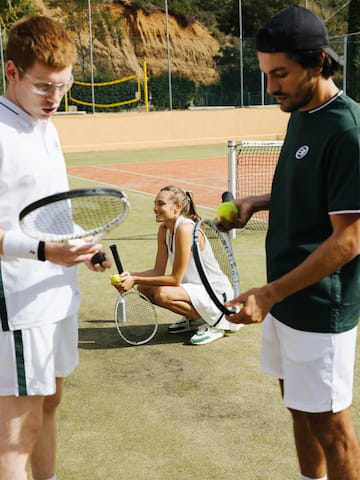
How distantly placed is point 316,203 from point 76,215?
964mm

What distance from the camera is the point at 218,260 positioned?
16.2ft

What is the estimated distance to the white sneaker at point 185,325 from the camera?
563 cm

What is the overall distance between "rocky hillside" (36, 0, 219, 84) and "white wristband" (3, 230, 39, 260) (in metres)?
32.2

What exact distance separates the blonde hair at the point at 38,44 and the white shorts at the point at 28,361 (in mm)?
988

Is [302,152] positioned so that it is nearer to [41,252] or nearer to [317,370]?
[317,370]

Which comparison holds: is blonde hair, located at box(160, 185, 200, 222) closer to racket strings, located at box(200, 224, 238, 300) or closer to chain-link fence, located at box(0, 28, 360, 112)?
racket strings, located at box(200, 224, 238, 300)

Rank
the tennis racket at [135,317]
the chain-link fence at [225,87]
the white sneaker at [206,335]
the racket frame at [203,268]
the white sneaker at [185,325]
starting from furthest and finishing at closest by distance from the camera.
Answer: the chain-link fence at [225,87], the white sneaker at [185,325], the tennis racket at [135,317], the white sneaker at [206,335], the racket frame at [203,268]

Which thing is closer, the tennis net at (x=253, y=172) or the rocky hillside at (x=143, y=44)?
the tennis net at (x=253, y=172)

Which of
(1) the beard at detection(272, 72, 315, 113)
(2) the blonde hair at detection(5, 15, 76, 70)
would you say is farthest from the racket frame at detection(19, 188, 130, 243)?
(1) the beard at detection(272, 72, 315, 113)

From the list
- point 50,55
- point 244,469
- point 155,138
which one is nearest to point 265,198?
point 50,55

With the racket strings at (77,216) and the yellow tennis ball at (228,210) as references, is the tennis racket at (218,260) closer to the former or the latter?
the yellow tennis ball at (228,210)

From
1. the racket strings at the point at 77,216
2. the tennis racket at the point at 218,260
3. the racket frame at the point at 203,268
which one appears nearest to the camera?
the racket strings at the point at 77,216

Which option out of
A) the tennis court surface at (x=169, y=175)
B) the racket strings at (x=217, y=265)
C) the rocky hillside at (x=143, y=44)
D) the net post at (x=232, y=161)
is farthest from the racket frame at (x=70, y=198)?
the rocky hillside at (x=143, y=44)

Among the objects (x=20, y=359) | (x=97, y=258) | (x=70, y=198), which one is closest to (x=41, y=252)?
(x=70, y=198)
